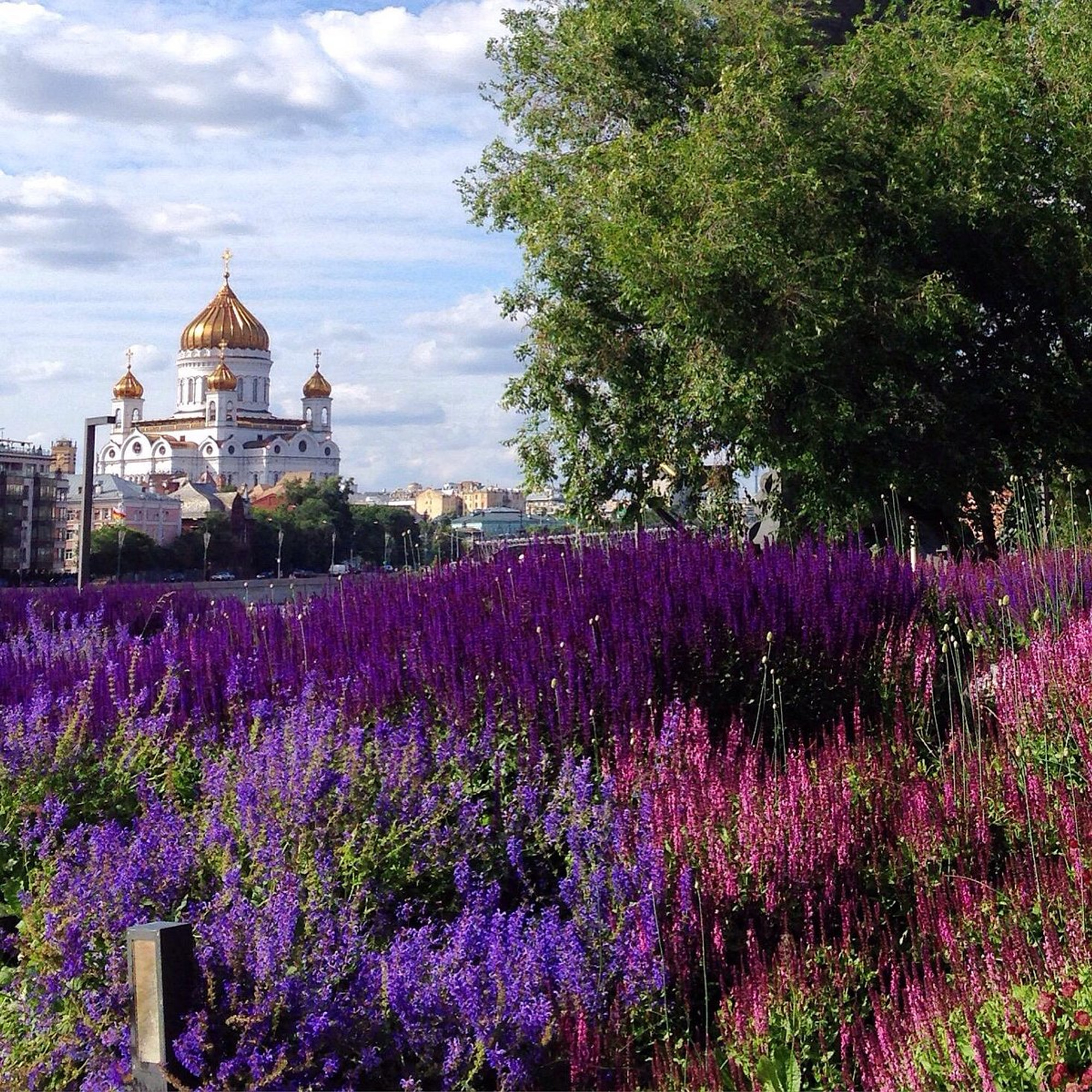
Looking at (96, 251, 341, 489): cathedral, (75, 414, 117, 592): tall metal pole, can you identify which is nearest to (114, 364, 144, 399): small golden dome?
(96, 251, 341, 489): cathedral

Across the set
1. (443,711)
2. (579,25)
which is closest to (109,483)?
(579,25)

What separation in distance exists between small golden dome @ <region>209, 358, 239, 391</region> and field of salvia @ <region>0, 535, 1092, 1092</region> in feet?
528

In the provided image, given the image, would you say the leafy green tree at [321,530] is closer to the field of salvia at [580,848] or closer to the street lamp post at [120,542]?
the street lamp post at [120,542]

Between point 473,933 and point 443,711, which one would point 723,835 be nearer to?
point 473,933

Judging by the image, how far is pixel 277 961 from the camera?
12.6 feet

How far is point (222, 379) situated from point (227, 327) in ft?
18.4

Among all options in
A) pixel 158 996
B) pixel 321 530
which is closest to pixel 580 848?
pixel 158 996

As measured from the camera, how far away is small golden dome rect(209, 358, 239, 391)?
16438cm

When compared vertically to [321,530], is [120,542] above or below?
below

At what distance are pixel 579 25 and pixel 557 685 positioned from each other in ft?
56.8

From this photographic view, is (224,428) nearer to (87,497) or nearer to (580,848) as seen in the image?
(87,497)

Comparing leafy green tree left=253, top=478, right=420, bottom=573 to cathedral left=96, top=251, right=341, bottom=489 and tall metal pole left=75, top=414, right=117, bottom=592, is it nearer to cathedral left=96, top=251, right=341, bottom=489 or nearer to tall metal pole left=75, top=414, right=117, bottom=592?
cathedral left=96, top=251, right=341, bottom=489

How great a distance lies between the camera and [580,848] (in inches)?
175

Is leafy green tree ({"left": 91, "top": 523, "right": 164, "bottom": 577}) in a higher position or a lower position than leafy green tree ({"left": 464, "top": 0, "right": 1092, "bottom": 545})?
lower
